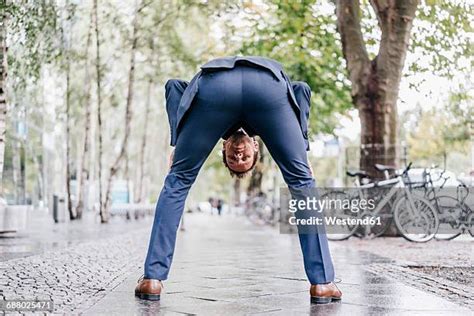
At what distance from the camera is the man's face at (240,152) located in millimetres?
4801

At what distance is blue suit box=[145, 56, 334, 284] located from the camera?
4.65 metres

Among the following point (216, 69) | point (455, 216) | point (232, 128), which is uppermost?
point (216, 69)

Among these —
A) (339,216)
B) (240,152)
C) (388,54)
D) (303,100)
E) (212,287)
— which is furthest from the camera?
(388,54)

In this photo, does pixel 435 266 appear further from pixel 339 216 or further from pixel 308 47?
pixel 308 47

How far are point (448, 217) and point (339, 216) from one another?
6.32 feet

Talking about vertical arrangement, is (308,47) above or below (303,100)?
above

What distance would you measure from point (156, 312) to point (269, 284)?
1751 millimetres

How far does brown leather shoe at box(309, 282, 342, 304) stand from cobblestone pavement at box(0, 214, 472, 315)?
0.23ft

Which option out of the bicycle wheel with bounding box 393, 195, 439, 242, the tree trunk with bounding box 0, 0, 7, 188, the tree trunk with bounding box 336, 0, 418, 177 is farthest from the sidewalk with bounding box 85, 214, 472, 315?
the tree trunk with bounding box 336, 0, 418, 177

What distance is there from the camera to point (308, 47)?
60.1 ft

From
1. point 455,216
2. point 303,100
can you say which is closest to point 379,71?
point 455,216

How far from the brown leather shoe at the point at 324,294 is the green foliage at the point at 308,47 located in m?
12.6

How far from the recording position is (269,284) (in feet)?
19.1
